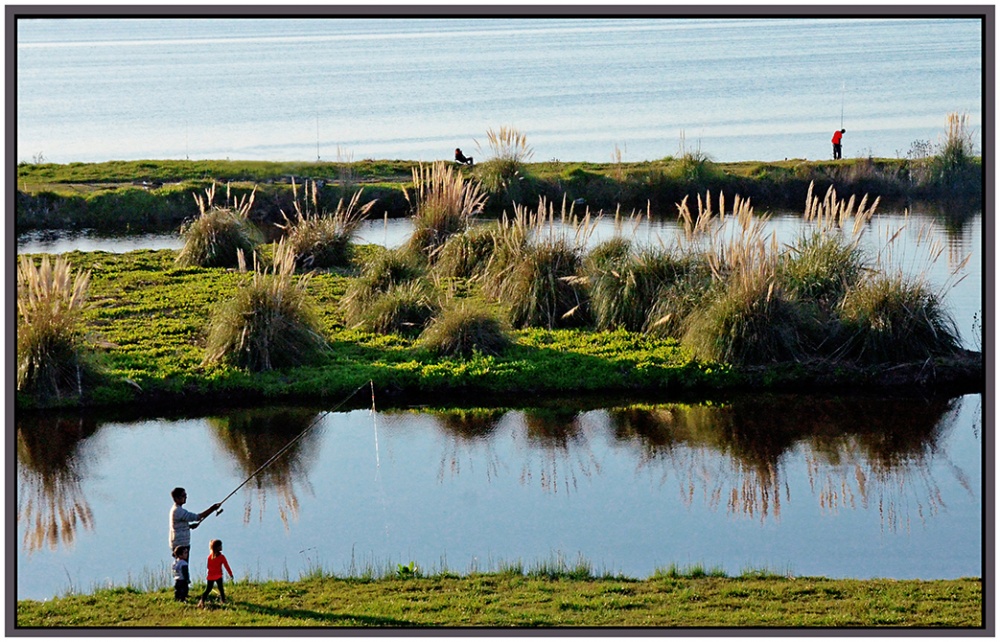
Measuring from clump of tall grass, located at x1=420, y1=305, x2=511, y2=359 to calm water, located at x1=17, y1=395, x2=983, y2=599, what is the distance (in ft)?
4.75

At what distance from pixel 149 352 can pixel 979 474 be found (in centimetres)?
958

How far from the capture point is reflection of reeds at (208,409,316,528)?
11633mm

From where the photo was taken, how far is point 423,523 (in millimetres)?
10891

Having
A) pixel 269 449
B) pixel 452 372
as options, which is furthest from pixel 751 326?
pixel 269 449

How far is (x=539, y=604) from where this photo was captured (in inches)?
334

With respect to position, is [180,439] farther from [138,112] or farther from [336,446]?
[138,112]

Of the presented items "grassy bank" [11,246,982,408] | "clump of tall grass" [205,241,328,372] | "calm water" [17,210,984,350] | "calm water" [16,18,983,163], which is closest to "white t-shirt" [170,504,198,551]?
"grassy bank" [11,246,982,408]

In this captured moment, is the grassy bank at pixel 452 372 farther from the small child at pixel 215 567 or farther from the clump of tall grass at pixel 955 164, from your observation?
the clump of tall grass at pixel 955 164

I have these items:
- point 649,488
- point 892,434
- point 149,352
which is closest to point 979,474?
point 892,434

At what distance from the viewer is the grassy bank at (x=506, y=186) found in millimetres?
25531

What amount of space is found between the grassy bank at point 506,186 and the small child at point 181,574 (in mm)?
16751

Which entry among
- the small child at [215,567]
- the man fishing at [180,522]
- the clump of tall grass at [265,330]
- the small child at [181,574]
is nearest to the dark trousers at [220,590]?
the small child at [215,567]

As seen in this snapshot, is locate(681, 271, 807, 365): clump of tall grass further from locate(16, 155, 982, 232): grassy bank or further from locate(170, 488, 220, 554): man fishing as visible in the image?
locate(16, 155, 982, 232): grassy bank

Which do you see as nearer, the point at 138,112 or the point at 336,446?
the point at 336,446
